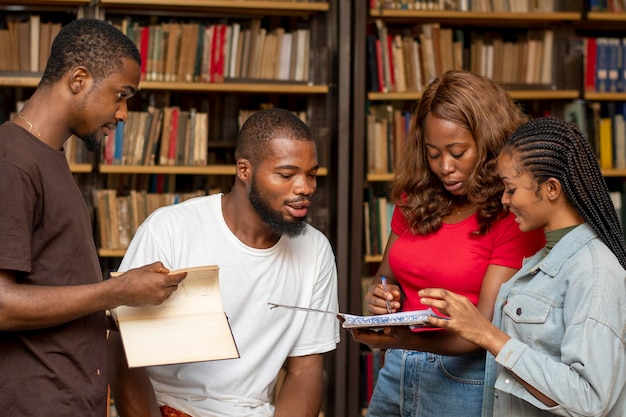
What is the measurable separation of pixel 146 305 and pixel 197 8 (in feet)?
8.12

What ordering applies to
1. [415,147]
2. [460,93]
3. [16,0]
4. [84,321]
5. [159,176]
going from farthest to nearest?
1. [159,176]
2. [16,0]
3. [415,147]
4. [460,93]
5. [84,321]

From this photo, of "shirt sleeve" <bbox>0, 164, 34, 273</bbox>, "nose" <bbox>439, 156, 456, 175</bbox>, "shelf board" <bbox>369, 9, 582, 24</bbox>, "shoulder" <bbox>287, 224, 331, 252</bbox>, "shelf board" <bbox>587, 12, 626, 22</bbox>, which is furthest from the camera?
"shelf board" <bbox>587, 12, 626, 22</bbox>

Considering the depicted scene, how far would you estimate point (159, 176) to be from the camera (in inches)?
159

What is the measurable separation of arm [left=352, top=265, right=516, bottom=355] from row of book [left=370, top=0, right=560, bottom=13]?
233 cm

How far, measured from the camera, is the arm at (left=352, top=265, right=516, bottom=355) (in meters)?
1.93

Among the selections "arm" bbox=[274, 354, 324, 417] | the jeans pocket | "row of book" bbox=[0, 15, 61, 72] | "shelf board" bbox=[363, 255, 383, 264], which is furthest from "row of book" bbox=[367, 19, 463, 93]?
the jeans pocket

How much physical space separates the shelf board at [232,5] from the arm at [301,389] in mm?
2111

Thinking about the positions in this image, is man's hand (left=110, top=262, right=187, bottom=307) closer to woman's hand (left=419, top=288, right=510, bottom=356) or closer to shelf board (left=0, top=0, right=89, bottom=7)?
woman's hand (left=419, top=288, right=510, bottom=356)

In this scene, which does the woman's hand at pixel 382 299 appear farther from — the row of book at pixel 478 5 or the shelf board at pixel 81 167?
the row of book at pixel 478 5

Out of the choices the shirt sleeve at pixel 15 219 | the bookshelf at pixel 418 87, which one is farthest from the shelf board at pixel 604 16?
the shirt sleeve at pixel 15 219

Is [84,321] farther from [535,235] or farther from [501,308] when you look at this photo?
[535,235]

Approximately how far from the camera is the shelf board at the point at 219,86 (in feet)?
12.2

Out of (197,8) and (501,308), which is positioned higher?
(197,8)

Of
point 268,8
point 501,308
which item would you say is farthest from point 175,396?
point 268,8
